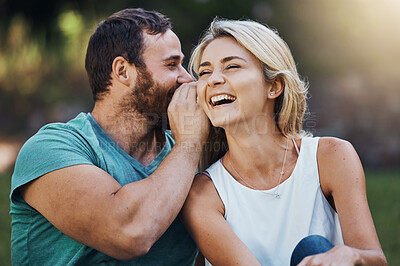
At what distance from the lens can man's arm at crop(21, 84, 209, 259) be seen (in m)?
2.59

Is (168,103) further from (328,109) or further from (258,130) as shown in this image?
(328,109)

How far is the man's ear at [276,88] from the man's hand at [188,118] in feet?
1.46

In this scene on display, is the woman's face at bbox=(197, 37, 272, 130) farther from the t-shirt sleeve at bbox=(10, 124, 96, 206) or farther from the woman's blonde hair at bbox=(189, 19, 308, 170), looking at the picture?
the t-shirt sleeve at bbox=(10, 124, 96, 206)

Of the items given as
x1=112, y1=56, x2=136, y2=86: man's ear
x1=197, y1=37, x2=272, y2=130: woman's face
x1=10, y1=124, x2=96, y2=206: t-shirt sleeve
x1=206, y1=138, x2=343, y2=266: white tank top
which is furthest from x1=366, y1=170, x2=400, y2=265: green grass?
x1=10, y1=124, x2=96, y2=206: t-shirt sleeve

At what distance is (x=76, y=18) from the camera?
9898 mm

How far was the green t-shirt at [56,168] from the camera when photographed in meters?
2.78

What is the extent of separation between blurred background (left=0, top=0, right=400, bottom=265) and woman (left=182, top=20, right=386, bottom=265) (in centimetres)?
492

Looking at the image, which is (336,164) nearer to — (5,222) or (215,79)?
(215,79)

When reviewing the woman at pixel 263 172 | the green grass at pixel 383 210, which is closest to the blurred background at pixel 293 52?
the green grass at pixel 383 210

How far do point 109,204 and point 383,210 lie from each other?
4.20 meters

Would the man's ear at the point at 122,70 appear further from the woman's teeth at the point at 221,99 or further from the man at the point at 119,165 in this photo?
the woman's teeth at the point at 221,99

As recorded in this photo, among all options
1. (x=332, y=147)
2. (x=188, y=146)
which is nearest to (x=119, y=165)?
(x=188, y=146)

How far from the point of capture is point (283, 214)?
9.39 ft

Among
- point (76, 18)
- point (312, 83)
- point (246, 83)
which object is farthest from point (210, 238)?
point (76, 18)
